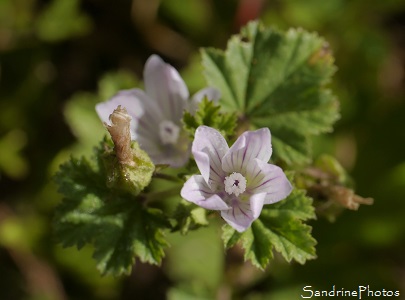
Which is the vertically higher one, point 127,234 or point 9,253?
point 9,253

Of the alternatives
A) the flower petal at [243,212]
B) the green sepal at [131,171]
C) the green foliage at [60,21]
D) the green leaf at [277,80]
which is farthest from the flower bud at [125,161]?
the green foliage at [60,21]

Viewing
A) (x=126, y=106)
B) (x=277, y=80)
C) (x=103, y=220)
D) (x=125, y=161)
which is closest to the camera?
(x=125, y=161)

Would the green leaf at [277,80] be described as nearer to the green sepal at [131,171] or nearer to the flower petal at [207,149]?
the flower petal at [207,149]

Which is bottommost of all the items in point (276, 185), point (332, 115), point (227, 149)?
point (276, 185)

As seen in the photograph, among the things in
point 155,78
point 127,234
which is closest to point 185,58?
point 155,78

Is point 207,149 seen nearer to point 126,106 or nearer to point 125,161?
point 125,161

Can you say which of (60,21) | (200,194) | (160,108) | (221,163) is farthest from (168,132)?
(60,21)

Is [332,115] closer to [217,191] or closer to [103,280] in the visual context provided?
[217,191]
